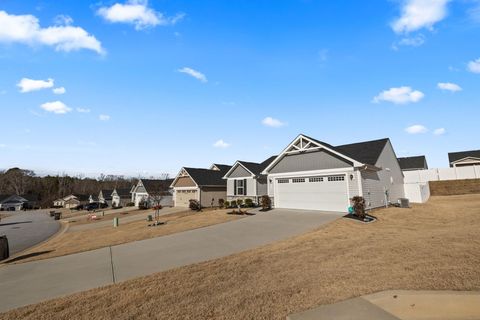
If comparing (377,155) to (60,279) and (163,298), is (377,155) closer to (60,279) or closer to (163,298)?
(163,298)

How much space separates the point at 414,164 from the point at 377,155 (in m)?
33.7

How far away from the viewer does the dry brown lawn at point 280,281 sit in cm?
568

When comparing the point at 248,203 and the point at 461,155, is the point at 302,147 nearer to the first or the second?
the point at 248,203

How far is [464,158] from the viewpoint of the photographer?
43.3 m

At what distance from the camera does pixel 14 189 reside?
107m

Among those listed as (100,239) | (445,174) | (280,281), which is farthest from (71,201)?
(445,174)

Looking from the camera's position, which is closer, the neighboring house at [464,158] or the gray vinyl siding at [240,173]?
the gray vinyl siding at [240,173]

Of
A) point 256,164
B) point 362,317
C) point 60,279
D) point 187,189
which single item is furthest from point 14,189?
point 362,317

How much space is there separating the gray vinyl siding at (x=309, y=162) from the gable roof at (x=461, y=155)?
37.3 m

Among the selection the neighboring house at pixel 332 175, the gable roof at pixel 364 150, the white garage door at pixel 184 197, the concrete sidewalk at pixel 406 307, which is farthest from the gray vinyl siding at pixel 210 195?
the concrete sidewalk at pixel 406 307

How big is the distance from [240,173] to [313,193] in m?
11.5

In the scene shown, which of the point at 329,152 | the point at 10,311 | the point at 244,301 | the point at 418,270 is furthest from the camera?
the point at 329,152

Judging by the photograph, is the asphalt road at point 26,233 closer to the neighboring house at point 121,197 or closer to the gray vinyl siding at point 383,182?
the neighboring house at point 121,197

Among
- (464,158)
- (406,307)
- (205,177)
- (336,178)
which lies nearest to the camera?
(406,307)
